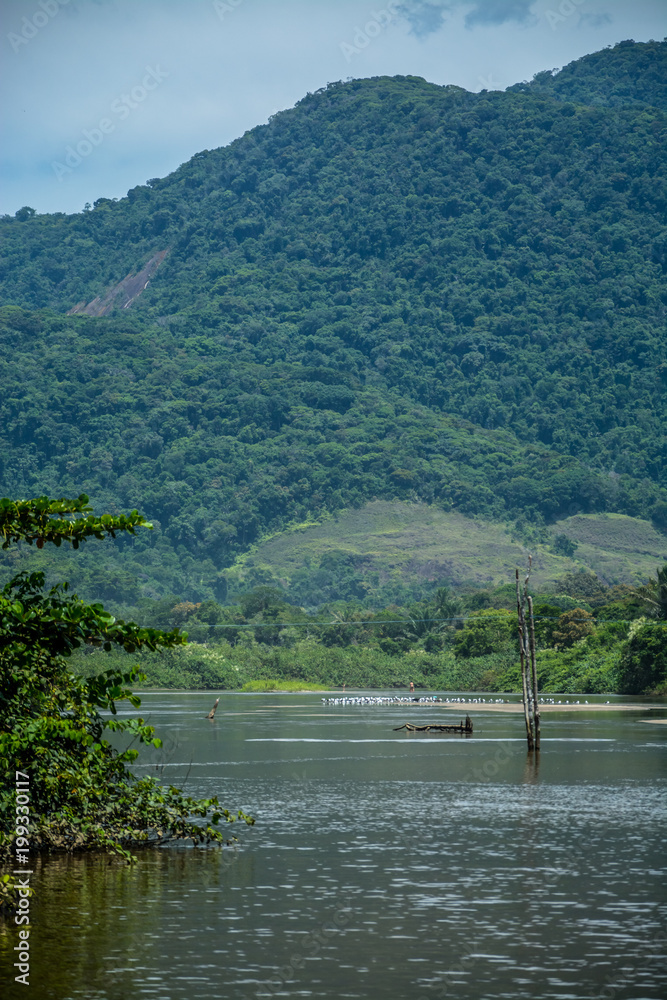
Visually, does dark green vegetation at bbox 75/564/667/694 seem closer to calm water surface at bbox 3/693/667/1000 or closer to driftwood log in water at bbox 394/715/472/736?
driftwood log in water at bbox 394/715/472/736

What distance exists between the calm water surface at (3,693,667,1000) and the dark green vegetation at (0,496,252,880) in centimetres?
101

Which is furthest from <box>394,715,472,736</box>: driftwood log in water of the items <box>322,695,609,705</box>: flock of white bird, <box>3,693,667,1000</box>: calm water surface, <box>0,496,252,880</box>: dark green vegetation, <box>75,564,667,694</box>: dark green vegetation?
<box>0,496,252,880</box>: dark green vegetation

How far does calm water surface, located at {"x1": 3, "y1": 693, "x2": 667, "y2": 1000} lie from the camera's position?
22.0 metres

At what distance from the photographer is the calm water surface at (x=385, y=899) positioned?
2205 centimetres

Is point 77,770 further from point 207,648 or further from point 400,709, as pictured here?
point 207,648

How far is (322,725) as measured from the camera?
92.1 meters

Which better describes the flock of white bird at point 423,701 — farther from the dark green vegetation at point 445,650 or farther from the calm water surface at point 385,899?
the calm water surface at point 385,899

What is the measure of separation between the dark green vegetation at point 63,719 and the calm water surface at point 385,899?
1009mm

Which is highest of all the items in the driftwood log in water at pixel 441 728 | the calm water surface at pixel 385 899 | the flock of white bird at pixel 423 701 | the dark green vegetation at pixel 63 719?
the dark green vegetation at pixel 63 719

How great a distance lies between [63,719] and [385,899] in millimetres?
7514

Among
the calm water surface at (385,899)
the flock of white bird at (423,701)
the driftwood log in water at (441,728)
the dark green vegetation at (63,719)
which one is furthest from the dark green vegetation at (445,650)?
the dark green vegetation at (63,719)

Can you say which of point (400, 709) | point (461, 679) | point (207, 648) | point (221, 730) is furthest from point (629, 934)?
point (207, 648)

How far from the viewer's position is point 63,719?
94.3 feet

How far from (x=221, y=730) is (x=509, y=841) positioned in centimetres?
5073
